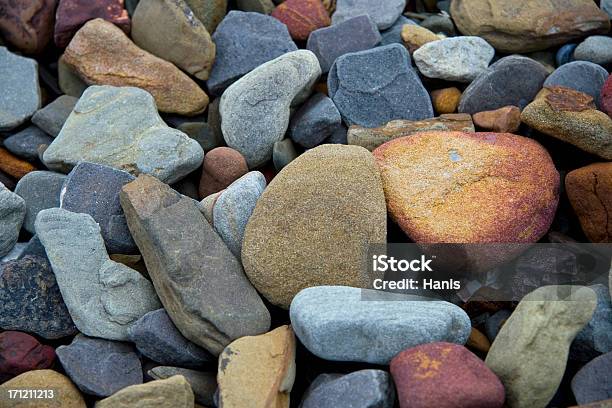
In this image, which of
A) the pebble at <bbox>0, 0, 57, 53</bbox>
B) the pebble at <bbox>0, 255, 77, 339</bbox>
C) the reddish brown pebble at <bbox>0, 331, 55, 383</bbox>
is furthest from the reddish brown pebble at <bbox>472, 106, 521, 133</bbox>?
the pebble at <bbox>0, 0, 57, 53</bbox>

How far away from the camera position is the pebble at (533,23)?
309 cm

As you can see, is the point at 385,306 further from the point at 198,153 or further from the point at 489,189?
the point at 198,153

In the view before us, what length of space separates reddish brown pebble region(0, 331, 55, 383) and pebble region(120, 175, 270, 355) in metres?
0.46

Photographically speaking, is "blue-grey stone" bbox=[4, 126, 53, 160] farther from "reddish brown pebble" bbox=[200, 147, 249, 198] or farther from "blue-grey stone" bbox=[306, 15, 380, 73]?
"blue-grey stone" bbox=[306, 15, 380, 73]

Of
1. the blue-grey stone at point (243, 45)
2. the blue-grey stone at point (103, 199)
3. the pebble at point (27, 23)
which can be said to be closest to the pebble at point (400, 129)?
the blue-grey stone at point (243, 45)

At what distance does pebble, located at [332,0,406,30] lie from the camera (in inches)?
131

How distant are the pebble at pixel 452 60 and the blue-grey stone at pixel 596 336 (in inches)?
48.5

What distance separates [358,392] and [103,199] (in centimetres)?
126

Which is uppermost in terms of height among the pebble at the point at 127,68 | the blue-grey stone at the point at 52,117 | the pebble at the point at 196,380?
the pebble at the point at 127,68

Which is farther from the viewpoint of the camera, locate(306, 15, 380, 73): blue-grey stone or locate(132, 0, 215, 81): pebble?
locate(306, 15, 380, 73): blue-grey stone

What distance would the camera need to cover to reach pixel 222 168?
2.75 meters

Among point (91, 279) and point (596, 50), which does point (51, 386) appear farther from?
point (596, 50)

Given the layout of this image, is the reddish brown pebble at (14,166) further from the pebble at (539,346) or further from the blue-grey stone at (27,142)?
the pebble at (539,346)

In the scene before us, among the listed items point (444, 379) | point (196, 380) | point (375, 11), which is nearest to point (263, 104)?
point (375, 11)
